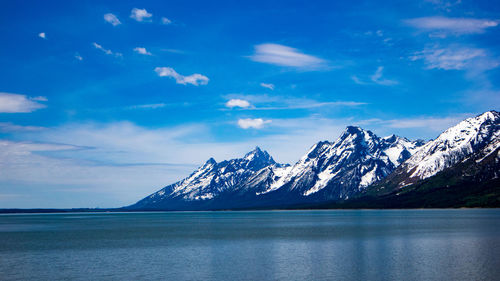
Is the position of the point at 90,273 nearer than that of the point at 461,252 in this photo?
Yes

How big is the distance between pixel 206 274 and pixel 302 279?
46.6 feet

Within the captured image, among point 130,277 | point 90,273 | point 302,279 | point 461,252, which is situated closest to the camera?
point 302,279

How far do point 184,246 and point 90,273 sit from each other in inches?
1547

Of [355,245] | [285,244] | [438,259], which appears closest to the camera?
[438,259]

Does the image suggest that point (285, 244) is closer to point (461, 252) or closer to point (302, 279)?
point (461, 252)

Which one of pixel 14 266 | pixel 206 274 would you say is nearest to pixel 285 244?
pixel 206 274

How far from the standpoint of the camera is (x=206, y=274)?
62.9 metres

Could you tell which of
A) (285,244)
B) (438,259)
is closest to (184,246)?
(285,244)

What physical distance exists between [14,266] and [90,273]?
1776cm

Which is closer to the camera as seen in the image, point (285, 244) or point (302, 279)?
point (302, 279)

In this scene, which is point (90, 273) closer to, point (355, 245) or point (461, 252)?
point (355, 245)

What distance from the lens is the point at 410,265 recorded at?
6588cm

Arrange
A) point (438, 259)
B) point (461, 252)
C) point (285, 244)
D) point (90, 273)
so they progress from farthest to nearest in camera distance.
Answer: point (285, 244) → point (461, 252) → point (438, 259) → point (90, 273)

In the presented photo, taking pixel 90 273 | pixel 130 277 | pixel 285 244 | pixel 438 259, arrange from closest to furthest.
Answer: pixel 130 277
pixel 90 273
pixel 438 259
pixel 285 244
